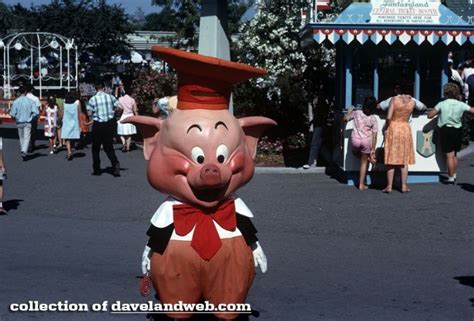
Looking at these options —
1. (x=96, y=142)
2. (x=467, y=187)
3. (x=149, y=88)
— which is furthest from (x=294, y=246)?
(x=149, y=88)

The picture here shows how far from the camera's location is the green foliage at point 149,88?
864 inches

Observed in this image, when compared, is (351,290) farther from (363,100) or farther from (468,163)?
(468,163)

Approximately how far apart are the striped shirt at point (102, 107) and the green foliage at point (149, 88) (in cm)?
641

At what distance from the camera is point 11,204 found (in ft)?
42.0

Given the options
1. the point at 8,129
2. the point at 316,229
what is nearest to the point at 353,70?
the point at 316,229

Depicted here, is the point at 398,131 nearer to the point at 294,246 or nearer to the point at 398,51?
the point at 398,51

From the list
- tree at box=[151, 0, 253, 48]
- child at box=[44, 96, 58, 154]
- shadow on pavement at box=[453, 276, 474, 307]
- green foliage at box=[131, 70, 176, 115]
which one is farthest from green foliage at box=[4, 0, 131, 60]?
shadow on pavement at box=[453, 276, 474, 307]

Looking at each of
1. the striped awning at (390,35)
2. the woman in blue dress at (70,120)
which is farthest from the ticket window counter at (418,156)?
the woman in blue dress at (70,120)

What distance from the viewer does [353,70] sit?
14523mm

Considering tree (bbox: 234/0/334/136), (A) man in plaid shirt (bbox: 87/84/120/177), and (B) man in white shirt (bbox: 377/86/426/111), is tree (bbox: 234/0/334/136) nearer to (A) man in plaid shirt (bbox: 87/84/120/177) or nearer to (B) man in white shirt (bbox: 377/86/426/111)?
(A) man in plaid shirt (bbox: 87/84/120/177)

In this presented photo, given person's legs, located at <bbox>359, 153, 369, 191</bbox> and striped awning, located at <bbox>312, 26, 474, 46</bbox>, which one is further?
striped awning, located at <bbox>312, 26, 474, 46</bbox>

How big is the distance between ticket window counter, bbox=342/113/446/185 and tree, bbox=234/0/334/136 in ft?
15.1

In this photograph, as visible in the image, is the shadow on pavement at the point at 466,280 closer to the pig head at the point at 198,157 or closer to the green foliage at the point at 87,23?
the pig head at the point at 198,157

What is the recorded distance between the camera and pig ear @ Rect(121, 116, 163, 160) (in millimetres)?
6051
